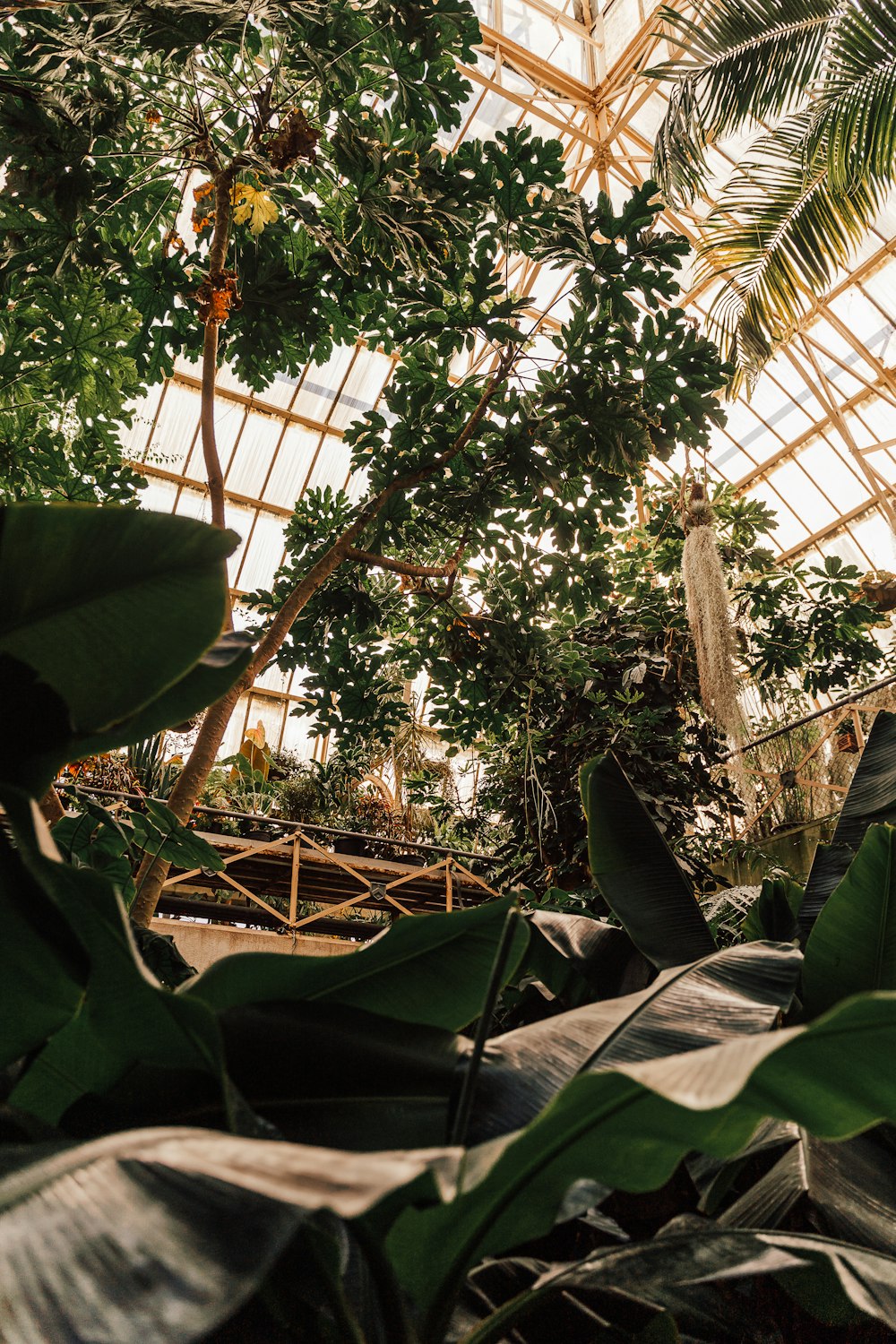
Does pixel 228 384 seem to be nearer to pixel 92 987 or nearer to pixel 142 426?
pixel 142 426

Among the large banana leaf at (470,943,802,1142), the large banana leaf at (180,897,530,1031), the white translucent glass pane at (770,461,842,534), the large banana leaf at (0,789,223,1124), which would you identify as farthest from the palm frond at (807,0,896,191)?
the white translucent glass pane at (770,461,842,534)

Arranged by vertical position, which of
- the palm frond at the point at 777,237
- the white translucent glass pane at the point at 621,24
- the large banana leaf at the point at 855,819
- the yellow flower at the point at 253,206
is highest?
the white translucent glass pane at the point at 621,24

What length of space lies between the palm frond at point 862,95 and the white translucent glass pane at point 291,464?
33.8ft

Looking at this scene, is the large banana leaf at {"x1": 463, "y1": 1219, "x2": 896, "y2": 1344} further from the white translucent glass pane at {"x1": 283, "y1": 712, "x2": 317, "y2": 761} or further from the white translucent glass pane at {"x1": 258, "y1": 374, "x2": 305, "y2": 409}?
the white translucent glass pane at {"x1": 283, "y1": 712, "x2": 317, "y2": 761}

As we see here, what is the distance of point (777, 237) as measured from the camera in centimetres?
434

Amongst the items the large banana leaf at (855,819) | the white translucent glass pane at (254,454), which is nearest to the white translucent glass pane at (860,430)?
the white translucent glass pane at (254,454)

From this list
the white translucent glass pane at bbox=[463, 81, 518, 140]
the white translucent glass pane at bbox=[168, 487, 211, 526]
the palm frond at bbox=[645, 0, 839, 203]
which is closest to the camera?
the palm frond at bbox=[645, 0, 839, 203]

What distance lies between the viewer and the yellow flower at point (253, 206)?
2.68 m

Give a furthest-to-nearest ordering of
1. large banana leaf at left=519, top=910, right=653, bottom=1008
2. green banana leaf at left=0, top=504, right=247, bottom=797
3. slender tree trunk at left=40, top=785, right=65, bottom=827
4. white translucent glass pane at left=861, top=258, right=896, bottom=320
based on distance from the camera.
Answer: white translucent glass pane at left=861, top=258, right=896, bottom=320, slender tree trunk at left=40, top=785, right=65, bottom=827, large banana leaf at left=519, top=910, right=653, bottom=1008, green banana leaf at left=0, top=504, right=247, bottom=797

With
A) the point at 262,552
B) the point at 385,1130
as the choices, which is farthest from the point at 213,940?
the point at 262,552

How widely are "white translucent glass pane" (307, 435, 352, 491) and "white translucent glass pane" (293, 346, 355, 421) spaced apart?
0.47 m

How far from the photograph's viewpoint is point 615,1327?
0.93m

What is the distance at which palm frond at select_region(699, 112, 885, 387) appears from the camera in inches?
165

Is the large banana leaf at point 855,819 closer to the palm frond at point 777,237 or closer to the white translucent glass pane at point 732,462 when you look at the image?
the palm frond at point 777,237
